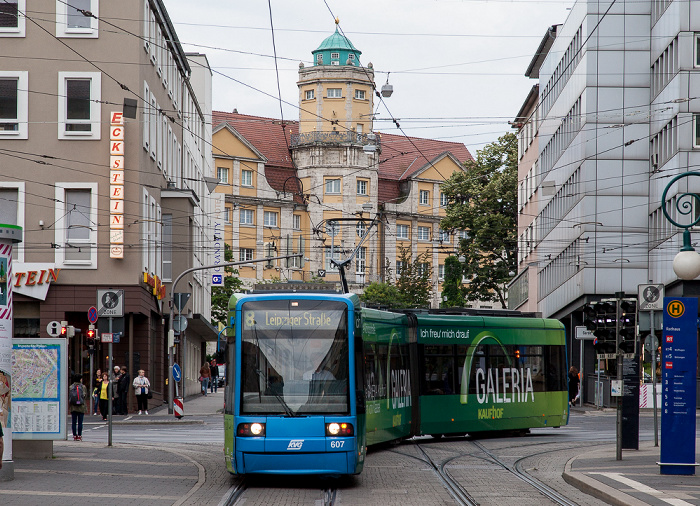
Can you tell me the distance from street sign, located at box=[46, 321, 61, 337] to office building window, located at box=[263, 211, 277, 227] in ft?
233

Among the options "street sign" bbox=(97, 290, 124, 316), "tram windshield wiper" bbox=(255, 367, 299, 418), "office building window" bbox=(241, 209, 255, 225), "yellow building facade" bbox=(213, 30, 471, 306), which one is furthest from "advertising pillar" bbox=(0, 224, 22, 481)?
"office building window" bbox=(241, 209, 255, 225)

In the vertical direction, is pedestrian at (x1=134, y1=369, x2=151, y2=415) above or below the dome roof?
below

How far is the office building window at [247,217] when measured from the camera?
108 m

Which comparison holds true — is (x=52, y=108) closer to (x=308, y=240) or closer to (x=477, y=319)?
(x=477, y=319)

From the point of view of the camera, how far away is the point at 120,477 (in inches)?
674

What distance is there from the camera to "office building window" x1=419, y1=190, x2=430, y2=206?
388ft

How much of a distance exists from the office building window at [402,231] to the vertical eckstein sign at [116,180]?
76559mm

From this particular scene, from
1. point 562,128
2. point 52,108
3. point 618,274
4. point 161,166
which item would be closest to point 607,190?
point 618,274

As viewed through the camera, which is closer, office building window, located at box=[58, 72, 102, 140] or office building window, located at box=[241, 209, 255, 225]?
office building window, located at box=[58, 72, 102, 140]

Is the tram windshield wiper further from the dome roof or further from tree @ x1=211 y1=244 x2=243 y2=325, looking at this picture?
the dome roof

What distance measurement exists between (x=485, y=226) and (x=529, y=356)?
4838 cm

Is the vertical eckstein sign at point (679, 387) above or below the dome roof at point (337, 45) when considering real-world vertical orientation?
below

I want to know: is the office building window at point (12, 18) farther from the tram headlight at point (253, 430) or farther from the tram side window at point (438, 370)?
the tram headlight at point (253, 430)

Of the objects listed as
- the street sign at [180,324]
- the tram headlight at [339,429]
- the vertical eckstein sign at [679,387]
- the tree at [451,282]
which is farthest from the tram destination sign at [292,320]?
the tree at [451,282]
